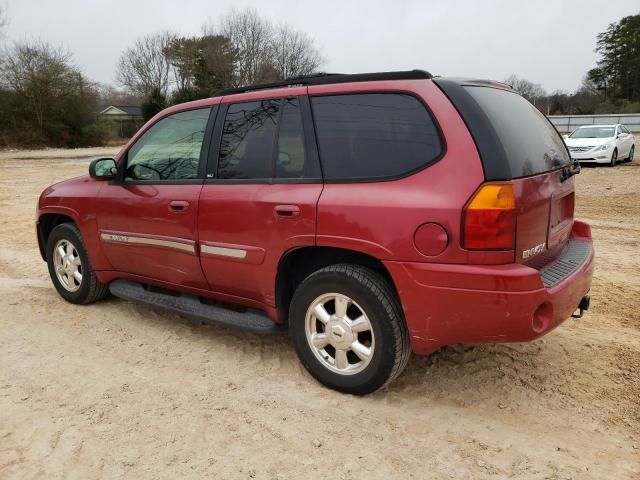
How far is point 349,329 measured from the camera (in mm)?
3025

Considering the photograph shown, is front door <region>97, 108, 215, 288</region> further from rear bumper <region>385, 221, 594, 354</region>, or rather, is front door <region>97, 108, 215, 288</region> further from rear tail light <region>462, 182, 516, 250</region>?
rear tail light <region>462, 182, 516, 250</region>

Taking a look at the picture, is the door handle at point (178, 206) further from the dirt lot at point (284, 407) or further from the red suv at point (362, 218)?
the dirt lot at point (284, 407)

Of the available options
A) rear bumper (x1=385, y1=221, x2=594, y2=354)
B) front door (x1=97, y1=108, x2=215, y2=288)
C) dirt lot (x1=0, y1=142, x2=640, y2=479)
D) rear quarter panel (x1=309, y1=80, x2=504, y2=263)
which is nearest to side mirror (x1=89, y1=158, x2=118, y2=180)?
front door (x1=97, y1=108, x2=215, y2=288)

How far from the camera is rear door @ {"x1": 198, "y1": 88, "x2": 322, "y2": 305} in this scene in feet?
10.3

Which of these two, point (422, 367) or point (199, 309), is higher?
point (199, 309)

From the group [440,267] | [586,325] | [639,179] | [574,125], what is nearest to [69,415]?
[440,267]

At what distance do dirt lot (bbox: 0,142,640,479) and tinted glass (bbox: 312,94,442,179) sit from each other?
4.48 feet

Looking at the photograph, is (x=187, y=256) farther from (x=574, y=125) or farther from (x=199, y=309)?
(x=574, y=125)

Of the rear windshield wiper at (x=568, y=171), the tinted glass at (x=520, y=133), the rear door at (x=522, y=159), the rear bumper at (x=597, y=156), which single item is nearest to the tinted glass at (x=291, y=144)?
→ the rear door at (x=522, y=159)

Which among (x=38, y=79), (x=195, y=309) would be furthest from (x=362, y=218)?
(x=38, y=79)

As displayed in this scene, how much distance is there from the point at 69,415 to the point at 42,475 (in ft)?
1.67

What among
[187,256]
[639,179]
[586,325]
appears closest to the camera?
[187,256]

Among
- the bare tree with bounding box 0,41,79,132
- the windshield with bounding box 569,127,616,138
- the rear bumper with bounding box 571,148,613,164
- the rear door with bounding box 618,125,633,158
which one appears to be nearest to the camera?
the rear bumper with bounding box 571,148,613,164

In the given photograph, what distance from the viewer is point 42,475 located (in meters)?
2.50
